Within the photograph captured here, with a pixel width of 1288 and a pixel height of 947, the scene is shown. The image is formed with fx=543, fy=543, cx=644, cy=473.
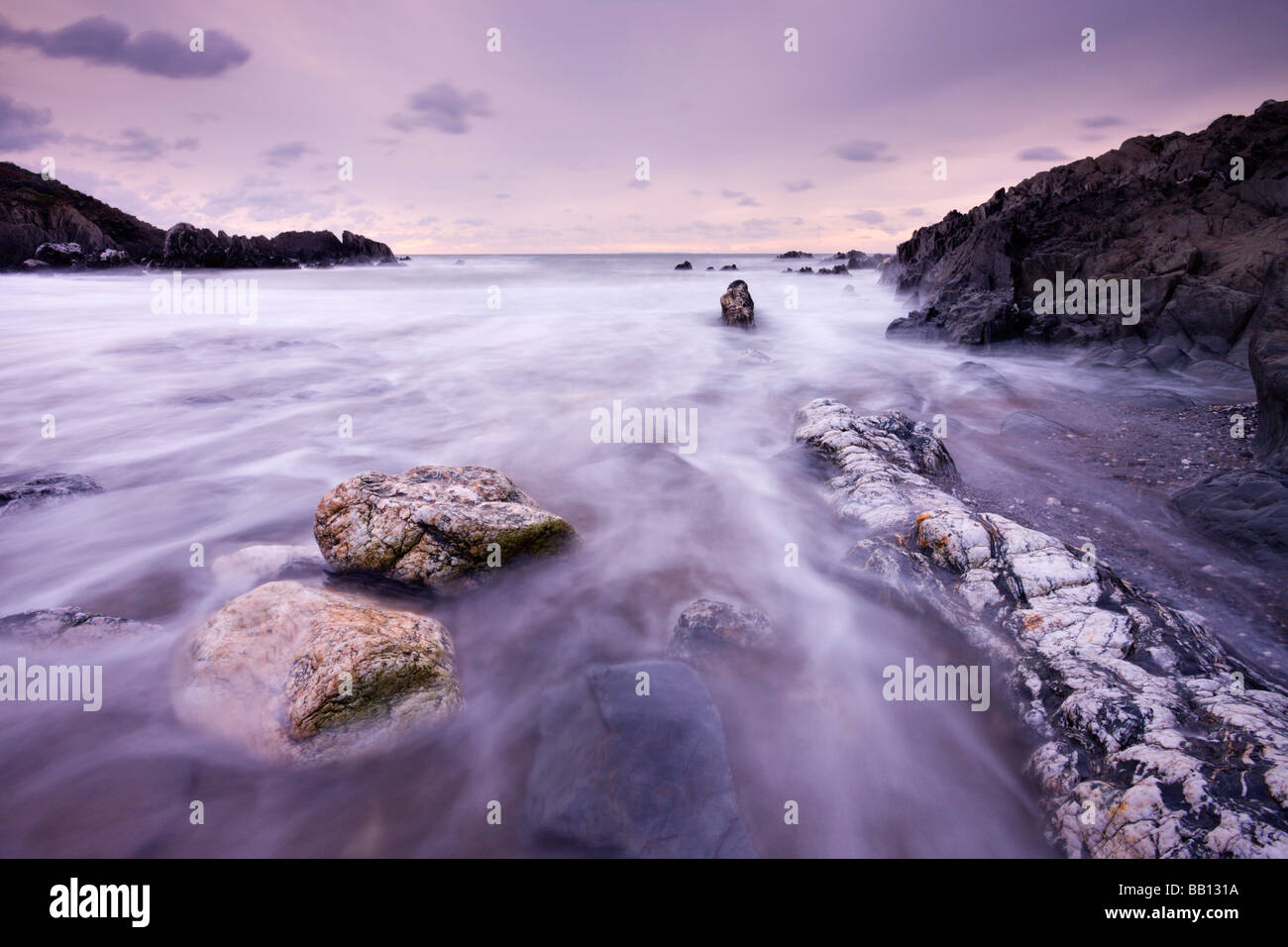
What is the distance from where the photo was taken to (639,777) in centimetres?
269

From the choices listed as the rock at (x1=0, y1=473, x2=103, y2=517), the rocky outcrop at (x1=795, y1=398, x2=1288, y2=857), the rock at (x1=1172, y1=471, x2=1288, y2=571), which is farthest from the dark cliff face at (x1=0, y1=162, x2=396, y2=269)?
the rock at (x1=1172, y1=471, x2=1288, y2=571)

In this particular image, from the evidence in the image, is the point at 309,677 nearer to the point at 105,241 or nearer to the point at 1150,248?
the point at 1150,248

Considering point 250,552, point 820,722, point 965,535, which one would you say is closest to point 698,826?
point 820,722

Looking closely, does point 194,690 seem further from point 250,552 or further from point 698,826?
point 698,826

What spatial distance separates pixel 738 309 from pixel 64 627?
15763 millimetres

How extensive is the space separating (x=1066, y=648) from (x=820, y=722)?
1.55 meters

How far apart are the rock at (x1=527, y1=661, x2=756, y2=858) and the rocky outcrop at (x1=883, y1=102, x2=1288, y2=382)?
11.9 metres

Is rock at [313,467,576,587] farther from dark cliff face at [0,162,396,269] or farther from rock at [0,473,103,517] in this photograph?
dark cliff face at [0,162,396,269]

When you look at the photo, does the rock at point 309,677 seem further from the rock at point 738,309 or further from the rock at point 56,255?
the rock at point 56,255

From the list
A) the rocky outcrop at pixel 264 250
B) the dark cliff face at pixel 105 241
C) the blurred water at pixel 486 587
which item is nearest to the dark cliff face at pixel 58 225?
the dark cliff face at pixel 105 241

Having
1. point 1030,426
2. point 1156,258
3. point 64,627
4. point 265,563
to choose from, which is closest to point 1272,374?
point 1030,426

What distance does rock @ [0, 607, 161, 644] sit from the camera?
142 inches

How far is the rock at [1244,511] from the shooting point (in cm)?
456
